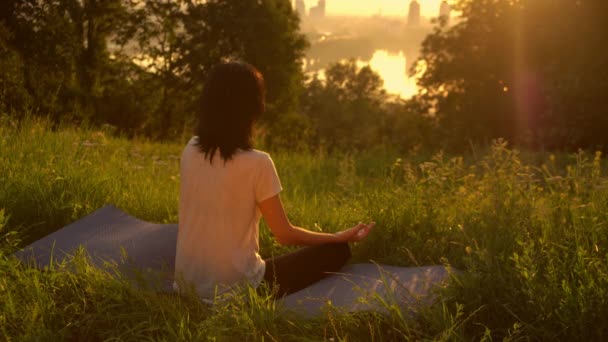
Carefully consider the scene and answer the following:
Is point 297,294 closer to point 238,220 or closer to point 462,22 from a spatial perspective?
point 238,220

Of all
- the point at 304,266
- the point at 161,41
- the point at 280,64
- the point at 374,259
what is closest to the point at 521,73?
the point at 280,64

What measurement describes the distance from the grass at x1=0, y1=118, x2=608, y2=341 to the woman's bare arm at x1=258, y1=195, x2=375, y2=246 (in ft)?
1.27

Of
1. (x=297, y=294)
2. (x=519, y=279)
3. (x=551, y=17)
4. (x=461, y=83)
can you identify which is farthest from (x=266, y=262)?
(x=461, y=83)

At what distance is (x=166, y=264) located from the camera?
14.1 ft

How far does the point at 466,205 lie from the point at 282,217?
79.5 inches

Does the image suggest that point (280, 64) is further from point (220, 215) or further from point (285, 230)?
point (220, 215)

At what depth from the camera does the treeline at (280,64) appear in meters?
18.3

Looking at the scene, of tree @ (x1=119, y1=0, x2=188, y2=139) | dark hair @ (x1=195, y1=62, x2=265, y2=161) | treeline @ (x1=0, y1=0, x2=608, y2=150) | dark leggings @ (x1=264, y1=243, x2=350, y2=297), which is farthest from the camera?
tree @ (x1=119, y1=0, x2=188, y2=139)

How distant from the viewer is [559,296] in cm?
302

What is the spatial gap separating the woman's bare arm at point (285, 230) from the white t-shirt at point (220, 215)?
0.22 ft

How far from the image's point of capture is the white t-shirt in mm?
3346

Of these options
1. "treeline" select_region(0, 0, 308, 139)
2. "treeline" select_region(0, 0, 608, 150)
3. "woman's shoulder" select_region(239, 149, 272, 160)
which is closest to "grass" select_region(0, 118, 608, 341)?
"woman's shoulder" select_region(239, 149, 272, 160)

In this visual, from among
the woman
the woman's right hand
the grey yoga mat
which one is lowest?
the grey yoga mat

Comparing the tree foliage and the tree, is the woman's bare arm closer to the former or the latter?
the tree foliage
